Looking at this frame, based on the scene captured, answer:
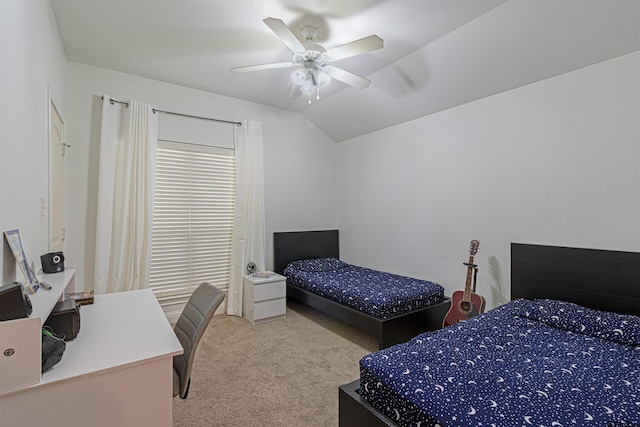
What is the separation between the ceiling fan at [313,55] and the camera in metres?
2.03

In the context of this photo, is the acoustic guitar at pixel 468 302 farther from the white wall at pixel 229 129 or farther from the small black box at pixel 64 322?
the small black box at pixel 64 322

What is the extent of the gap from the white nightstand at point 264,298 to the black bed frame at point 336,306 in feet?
0.82

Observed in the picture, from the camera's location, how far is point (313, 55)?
230cm

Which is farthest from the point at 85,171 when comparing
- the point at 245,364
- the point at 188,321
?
the point at 245,364

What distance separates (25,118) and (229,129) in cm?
244

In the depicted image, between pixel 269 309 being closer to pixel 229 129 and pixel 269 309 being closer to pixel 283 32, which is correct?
pixel 229 129

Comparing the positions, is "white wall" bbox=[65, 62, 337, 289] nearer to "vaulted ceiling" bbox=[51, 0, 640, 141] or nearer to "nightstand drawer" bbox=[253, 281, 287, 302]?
"vaulted ceiling" bbox=[51, 0, 640, 141]

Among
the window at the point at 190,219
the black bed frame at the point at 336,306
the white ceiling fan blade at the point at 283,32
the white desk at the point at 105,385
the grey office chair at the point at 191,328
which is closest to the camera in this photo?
the white desk at the point at 105,385

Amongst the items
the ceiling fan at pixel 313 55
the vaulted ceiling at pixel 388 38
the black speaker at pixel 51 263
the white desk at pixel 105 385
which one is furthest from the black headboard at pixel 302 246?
the white desk at pixel 105 385

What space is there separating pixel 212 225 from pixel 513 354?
323 cm

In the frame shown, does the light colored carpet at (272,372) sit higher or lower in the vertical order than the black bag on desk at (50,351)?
lower

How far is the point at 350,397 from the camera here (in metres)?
1.58

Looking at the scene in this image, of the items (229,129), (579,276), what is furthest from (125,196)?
(579,276)

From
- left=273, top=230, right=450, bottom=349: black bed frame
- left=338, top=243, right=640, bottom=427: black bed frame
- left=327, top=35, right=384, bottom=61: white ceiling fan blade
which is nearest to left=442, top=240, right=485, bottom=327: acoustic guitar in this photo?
left=273, top=230, right=450, bottom=349: black bed frame
